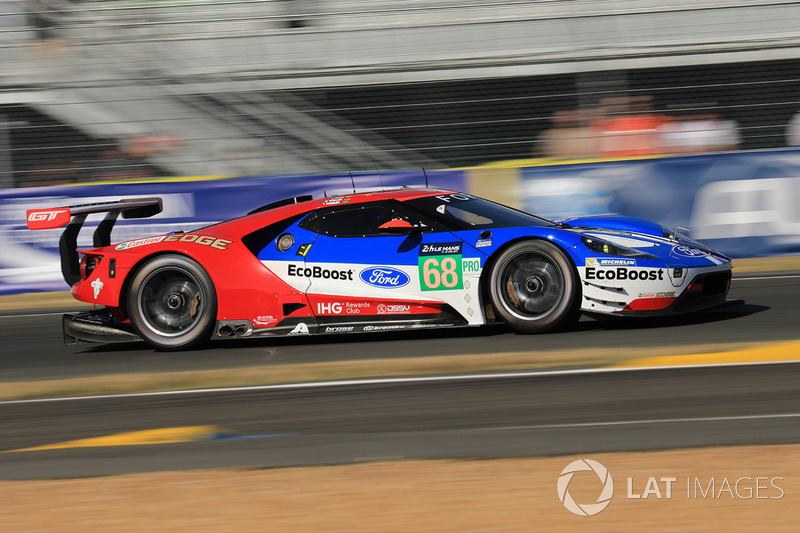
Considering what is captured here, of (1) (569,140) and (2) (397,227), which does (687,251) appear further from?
(1) (569,140)

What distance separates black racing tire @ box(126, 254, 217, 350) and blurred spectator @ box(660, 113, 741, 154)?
6.99 m

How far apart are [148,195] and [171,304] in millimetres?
4444

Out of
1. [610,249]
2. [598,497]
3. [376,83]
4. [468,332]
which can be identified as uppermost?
[376,83]

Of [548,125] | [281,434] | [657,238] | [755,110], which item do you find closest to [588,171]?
[548,125]

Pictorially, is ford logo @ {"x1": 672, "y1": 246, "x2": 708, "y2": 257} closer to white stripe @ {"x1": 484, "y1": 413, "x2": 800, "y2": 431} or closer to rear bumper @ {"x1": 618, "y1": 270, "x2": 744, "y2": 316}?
rear bumper @ {"x1": 618, "y1": 270, "x2": 744, "y2": 316}

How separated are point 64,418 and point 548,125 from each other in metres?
8.23

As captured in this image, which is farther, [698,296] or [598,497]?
[698,296]

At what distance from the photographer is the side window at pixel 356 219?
6957mm

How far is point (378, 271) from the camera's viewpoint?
6777 mm

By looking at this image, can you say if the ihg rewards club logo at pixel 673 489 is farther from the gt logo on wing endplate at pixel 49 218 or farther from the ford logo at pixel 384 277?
the gt logo on wing endplate at pixel 49 218

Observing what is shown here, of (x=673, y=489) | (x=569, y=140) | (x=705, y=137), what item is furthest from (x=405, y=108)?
(x=673, y=489)

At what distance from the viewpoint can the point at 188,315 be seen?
23.9 ft

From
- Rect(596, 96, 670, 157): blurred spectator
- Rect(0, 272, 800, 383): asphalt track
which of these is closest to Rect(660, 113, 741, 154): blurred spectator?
Rect(596, 96, 670, 157): blurred spectator

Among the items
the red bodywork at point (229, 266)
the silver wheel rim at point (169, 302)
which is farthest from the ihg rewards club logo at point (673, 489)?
the silver wheel rim at point (169, 302)
